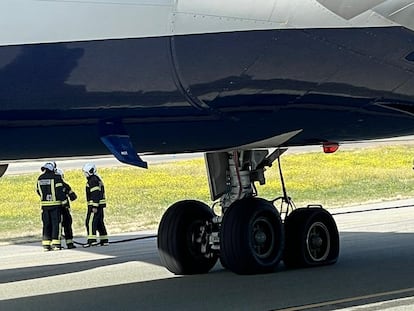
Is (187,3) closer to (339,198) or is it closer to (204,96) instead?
(204,96)

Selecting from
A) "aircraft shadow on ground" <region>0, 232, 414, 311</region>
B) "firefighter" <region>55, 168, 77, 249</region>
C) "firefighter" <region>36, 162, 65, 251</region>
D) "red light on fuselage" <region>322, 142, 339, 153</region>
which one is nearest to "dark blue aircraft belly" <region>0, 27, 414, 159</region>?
"red light on fuselage" <region>322, 142, 339, 153</region>

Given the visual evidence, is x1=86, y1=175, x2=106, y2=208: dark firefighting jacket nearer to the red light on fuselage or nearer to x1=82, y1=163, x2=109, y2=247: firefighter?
x1=82, y1=163, x2=109, y2=247: firefighter

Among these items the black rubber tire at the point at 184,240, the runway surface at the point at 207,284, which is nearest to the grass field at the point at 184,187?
the runway surface at the point at 207,284

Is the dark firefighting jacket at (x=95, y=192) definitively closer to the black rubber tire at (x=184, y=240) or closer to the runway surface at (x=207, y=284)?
the runway surface at (x=207, y=284)

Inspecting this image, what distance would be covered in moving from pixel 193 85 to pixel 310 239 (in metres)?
4.64

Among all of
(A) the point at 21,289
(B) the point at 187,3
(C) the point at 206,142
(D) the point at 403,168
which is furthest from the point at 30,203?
(B) the point at 187,3

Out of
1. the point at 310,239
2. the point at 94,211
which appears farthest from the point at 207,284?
the point at 94,211

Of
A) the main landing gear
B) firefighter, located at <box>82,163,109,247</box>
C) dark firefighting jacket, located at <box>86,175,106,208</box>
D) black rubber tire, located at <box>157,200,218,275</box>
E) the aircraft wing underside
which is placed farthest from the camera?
dark firefighting jacket, located at <box>86,175,106,208</box>

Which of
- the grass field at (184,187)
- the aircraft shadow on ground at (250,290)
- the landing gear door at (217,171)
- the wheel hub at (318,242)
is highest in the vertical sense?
the grass field at (184,187)

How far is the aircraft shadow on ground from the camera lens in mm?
10133

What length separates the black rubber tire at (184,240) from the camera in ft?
41.0

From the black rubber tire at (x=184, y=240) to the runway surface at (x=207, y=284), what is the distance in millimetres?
191

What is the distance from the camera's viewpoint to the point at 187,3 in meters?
8.16

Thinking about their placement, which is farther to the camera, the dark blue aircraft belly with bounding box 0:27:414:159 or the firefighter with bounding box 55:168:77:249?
the firefighter with bounding box 55:168:77:249
